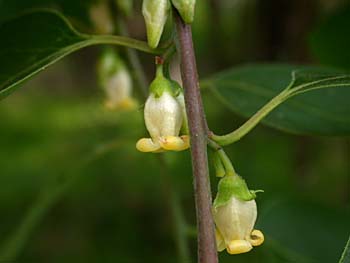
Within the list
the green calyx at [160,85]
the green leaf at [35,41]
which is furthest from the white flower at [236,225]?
the green leaf at [35,41]

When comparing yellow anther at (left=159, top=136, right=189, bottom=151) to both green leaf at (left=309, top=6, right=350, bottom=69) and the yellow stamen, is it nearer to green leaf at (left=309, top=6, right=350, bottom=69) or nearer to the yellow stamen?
the yellow stamen

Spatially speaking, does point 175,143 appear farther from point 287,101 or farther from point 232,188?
point 287,101

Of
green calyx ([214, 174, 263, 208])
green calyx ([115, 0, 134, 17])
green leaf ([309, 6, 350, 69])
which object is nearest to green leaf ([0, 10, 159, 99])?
green calyx ([214, 174, 263, 208])

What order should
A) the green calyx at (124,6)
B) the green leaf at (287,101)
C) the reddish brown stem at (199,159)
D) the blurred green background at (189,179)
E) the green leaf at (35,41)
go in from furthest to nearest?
1. the blurred green background at (189,179)
2. the green calyx at (124,6)
3. the green leaf at (287,101)
4. the green leaf at (35,41)
5. the reddish brown stem at (199,159)


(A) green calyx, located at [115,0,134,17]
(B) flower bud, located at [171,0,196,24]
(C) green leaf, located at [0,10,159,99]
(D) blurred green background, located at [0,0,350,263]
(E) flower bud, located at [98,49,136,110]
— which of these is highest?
(B) flower bud, located at [171,0,196,24]

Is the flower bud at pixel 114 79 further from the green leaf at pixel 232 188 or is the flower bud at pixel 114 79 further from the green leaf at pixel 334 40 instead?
the green leaf at pixel 232 188

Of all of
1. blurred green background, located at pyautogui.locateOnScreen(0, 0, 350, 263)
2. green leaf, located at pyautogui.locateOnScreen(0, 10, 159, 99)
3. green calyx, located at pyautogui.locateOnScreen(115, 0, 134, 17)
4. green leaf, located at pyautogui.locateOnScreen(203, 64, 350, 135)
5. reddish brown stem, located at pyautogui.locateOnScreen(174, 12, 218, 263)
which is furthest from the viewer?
blurred green background, located at pyautogui.locateOnScreen(0, 0, 350, 263)
